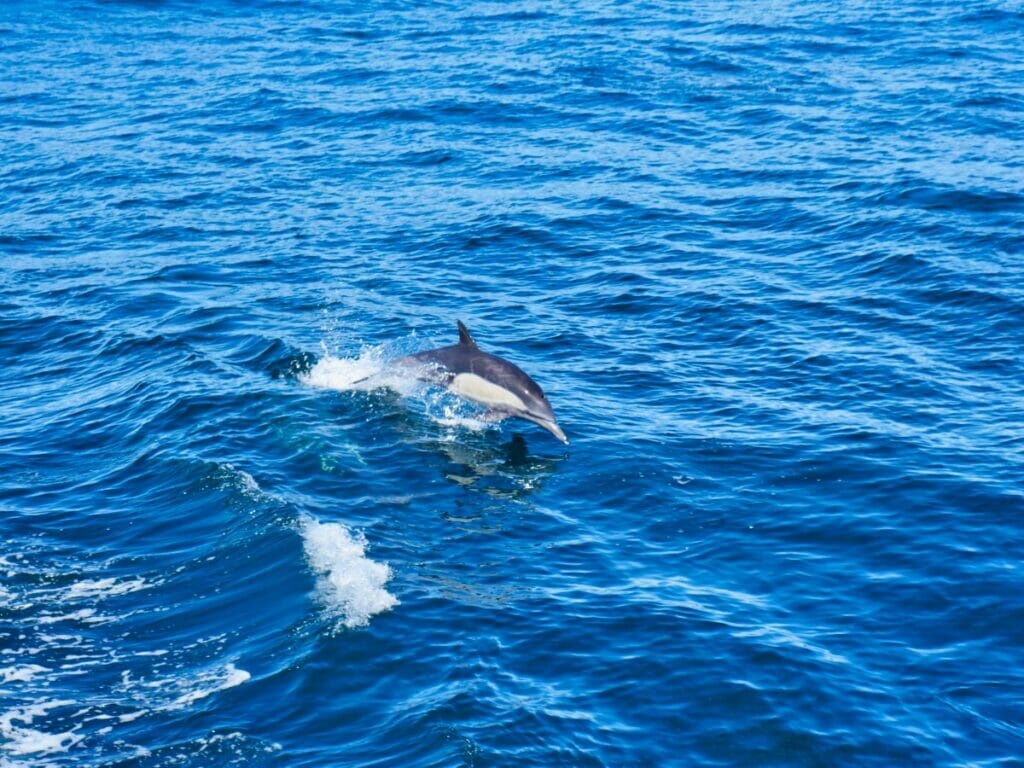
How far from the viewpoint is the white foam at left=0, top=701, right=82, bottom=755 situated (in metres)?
16.6

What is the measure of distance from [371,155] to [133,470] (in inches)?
872

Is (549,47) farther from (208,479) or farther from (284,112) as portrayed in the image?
(208,479)

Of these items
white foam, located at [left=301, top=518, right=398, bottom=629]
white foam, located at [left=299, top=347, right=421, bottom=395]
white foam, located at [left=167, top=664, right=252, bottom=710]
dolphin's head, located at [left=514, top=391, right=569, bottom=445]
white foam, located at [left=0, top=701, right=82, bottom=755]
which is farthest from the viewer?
white foam, located at [left=299, top=347, right=421, bottom=395]

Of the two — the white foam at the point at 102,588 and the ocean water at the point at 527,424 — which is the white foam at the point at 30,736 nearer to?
the ocean water at the point at 527,424

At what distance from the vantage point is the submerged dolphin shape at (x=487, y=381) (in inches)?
991

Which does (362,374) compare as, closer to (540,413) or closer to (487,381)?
(487,381)

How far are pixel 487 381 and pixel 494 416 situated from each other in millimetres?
737

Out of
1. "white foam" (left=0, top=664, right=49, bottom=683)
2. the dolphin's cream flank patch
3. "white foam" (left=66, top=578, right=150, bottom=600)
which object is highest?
the dolphin's cream flank patch

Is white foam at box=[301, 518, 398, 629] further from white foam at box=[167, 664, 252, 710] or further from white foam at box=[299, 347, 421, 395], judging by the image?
white foam at box=[299, 347, 421, 395]

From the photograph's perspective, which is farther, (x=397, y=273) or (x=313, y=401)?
(x=397, y=273)

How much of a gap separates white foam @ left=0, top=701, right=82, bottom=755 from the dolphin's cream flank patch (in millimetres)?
10543

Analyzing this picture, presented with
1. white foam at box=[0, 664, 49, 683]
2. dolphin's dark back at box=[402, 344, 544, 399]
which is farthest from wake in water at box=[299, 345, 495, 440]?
white foam at box=[0, 664, 49, 683]

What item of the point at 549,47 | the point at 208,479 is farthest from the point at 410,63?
the point at 208,479

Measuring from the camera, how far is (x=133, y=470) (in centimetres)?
2480
